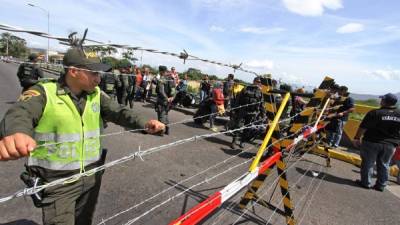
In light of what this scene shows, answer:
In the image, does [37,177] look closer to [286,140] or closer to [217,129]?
[286,140]

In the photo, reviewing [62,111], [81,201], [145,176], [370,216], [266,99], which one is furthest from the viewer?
[145,176]

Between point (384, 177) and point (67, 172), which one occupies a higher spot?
point (67, 172)

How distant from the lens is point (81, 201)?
2637 millimetres

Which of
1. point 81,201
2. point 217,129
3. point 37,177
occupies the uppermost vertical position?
point 37,177

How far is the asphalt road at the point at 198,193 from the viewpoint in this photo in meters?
4.07

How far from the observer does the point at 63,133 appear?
2223 mm

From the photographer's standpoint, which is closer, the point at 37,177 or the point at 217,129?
the point at 37,177

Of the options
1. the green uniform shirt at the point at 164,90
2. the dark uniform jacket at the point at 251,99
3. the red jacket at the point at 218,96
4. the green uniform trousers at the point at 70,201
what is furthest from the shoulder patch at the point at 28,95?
the red jacket at the point at 218,96

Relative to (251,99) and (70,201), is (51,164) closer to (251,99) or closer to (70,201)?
(70,201)

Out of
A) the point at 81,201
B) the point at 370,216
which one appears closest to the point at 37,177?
the point at 81,201

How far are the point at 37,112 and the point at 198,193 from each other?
3.38 m

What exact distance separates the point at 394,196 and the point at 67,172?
6230mm

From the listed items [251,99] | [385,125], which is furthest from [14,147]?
[251,99]

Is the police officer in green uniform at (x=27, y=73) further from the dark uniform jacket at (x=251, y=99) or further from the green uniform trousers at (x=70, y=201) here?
the green uniform trousers at (x=70, y=201)
